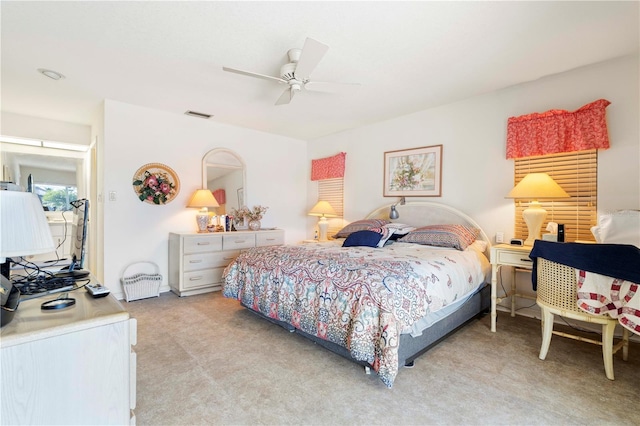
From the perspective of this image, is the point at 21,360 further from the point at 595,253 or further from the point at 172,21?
the point at 595,253

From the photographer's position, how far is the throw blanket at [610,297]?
1734mm

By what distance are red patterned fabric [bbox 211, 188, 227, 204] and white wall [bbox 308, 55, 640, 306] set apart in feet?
6.32

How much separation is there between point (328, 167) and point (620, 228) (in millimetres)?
3649

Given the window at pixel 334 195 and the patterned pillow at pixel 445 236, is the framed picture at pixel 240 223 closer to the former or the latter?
the window at pixel 334 195

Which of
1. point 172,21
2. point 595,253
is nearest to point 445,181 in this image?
point 595,253

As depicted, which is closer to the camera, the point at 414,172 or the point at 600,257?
the point at 600,257

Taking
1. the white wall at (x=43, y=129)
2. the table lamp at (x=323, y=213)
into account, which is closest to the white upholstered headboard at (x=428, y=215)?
the table lamp at (x=323, y=213)

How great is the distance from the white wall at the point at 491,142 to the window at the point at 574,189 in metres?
0.07

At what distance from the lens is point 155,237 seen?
3.96m

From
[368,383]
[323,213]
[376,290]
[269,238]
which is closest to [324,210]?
[323,213]

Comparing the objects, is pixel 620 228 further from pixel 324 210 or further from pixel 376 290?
pixel 324 210

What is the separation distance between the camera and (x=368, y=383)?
1.92 metres

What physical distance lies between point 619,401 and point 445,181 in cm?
250

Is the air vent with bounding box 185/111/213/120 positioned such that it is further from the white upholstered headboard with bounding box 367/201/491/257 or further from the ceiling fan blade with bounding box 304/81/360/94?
the white upholstered headboard with bounding box 367/201/491/257
